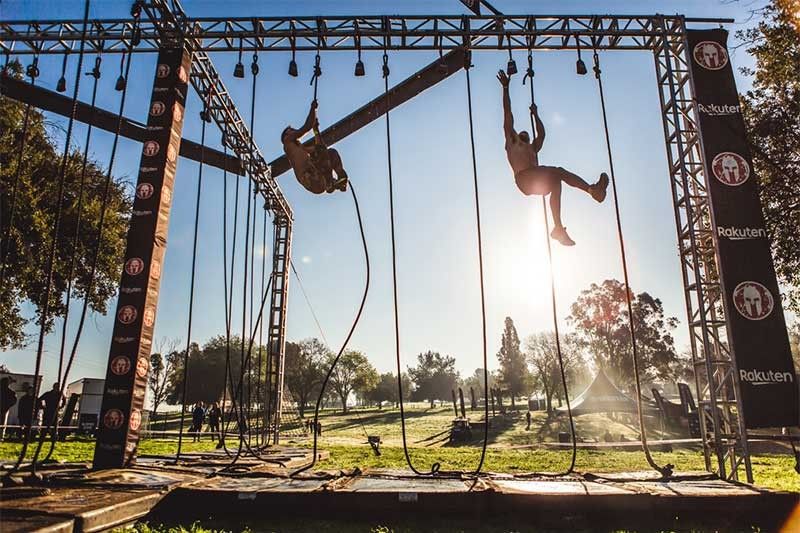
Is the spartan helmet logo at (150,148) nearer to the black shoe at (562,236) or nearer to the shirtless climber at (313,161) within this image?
the shirtless climber at (313,161)

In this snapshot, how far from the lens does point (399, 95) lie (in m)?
10.3

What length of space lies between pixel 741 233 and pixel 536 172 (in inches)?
133

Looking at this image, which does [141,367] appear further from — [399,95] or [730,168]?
[730,168]

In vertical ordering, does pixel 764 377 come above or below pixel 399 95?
below

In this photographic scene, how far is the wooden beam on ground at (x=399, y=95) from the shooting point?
946cm

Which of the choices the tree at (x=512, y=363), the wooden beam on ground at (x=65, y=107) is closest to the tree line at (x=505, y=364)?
the tree at (x=512, y=363)

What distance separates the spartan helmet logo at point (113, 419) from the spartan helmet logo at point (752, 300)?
895 cm

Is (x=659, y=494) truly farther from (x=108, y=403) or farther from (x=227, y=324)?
(x=108, y=403)

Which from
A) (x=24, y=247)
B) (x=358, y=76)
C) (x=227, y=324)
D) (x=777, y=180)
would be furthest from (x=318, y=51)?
(x=24, y=247)

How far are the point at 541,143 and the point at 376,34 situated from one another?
142 inches

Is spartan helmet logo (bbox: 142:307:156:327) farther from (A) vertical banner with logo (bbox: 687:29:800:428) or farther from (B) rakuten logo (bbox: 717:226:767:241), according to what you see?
(B) rakuten logo (bbox: 717:226:767:241)

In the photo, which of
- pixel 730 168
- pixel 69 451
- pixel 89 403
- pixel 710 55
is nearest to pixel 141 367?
pixel 69 451

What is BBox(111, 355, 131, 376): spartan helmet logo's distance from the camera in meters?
6.75

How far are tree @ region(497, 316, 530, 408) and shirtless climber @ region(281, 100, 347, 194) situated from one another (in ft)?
165
